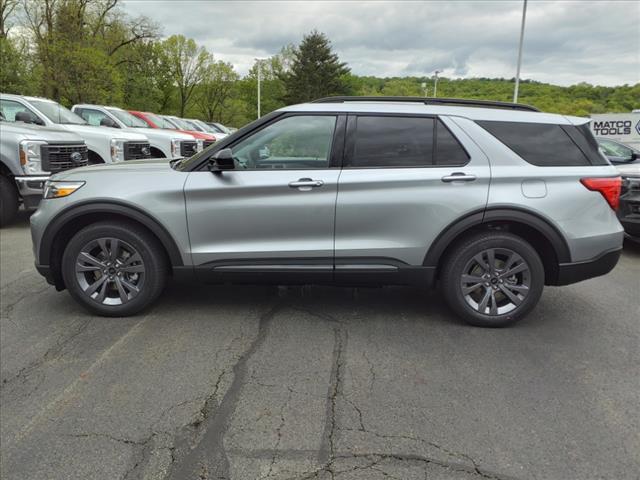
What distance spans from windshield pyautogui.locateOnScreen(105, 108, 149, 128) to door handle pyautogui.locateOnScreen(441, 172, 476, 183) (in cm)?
1147

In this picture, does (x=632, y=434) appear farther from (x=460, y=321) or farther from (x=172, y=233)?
(x=172, y=233)

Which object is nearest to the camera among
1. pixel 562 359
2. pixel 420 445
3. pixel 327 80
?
pixel 420 445

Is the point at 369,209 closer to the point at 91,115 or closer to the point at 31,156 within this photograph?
the point at 31,156

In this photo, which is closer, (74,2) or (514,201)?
(514,201)

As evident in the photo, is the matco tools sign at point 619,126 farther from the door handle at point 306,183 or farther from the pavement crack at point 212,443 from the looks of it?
the pavement crack at point 212,443

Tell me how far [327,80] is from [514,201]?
185ft

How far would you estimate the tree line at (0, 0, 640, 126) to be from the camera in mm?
25000

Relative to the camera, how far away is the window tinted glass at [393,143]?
395 cm

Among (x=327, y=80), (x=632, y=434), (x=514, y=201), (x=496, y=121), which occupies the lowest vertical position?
(x=632, y=434)

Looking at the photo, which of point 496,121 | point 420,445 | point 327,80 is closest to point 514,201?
point 496,121

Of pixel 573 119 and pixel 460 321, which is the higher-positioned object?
pixel 573 119

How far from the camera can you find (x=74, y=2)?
30.1 m

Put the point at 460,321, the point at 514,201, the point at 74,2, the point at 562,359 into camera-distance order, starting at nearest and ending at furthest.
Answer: the point at 562,359, the point at 514,201, the point at 460,321, the point at 74,2

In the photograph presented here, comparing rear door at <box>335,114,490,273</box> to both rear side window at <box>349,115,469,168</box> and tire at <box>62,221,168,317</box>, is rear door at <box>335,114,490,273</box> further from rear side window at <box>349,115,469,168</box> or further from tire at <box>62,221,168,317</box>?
tire at <box>62,221,168,317</box>
